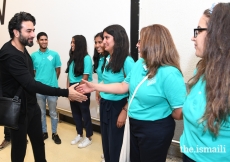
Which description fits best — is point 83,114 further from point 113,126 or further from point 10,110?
point 10,110

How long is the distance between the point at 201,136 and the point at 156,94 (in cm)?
39

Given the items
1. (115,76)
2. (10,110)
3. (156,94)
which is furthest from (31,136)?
(156,94)

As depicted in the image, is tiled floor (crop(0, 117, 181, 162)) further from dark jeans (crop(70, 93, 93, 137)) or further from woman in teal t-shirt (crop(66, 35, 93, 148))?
dark jeans (crop(70, 93, 93, 137))

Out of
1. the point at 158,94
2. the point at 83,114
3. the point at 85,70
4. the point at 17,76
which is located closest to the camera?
the point at 158,94

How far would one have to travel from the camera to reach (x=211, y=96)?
819mm

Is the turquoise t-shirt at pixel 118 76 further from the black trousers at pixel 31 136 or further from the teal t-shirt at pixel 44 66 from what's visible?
the teal t-shirt at pixel 44 66

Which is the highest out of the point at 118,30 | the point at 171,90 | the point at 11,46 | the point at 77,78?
the point at 118,30

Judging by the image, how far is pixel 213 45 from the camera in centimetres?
83

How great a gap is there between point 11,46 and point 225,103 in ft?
4.92

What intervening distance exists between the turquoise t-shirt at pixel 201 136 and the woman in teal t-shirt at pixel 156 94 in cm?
26

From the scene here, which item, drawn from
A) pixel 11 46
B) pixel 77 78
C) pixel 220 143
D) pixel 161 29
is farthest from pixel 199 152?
pixel 77 78

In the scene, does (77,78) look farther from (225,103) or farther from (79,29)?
(225,103)

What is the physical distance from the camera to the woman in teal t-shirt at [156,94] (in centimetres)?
119

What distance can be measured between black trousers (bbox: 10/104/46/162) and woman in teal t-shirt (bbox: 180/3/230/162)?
1300mm
